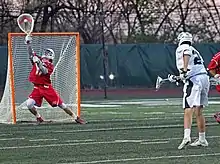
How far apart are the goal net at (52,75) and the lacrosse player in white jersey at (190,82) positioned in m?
5.78

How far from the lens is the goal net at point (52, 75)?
17.8 metres

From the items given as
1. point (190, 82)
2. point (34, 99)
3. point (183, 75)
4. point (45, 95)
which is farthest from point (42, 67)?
point (183, 75)

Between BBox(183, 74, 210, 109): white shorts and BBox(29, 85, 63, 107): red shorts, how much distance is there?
5001mm

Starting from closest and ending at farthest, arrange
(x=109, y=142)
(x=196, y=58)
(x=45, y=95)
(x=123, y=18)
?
(x=196, y=58) < (x=109, y=142) < (x=45, y=95) < (x=123, y=18)

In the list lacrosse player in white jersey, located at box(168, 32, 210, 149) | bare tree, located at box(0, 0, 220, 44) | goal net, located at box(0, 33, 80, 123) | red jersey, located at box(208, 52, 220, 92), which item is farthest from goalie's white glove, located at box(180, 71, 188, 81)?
bare tree, located at box(0, 0, 220, 44)

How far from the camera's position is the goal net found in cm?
1778

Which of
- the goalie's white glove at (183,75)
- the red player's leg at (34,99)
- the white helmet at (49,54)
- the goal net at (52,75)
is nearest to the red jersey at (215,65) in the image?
the goalie's white glove at (183,75)

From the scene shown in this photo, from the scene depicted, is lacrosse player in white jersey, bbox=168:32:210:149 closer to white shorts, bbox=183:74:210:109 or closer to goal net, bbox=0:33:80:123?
white shorts, bbox=183:74:210:109

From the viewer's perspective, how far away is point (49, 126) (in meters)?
16.4

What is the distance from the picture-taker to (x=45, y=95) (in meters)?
16.7

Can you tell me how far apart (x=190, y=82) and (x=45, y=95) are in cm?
516

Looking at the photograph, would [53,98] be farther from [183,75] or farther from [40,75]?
[183,75]

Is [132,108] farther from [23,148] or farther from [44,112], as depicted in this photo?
[23,148]

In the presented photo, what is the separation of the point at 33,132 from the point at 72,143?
7.34 feet
